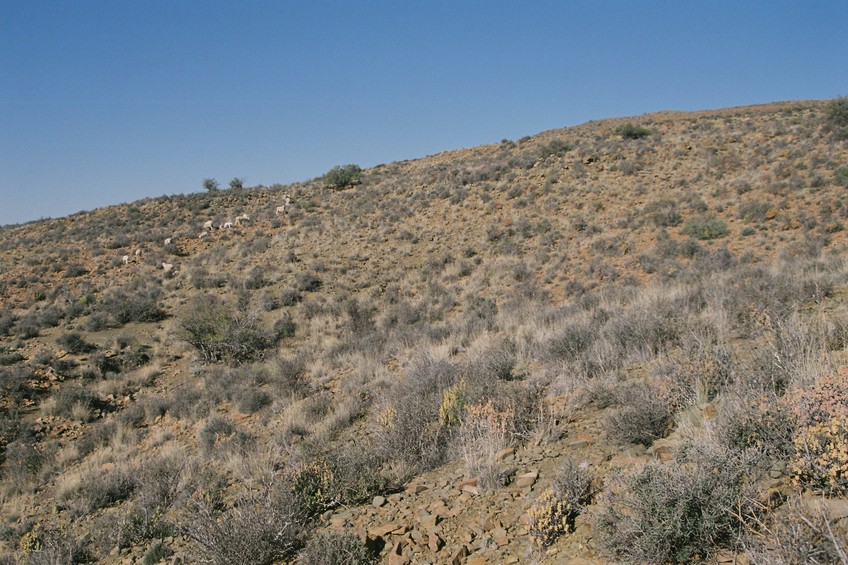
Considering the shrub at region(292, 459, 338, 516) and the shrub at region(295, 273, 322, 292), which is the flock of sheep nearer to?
the shrub at region(295, 273, 322, 292)

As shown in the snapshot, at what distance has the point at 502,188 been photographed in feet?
73.7

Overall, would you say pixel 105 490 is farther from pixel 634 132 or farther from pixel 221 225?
pixel 634 132

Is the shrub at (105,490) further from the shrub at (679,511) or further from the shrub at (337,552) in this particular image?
the shrub at (679,511)

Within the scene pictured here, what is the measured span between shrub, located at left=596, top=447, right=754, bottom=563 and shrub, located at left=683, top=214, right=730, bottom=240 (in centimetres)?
1411

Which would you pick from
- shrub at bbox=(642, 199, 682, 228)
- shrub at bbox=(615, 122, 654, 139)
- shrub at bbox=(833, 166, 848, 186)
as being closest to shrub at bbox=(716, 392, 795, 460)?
shrub at bbox=(642, 199, 682, 228)

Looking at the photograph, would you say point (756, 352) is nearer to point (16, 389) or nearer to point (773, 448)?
point (773, 448)

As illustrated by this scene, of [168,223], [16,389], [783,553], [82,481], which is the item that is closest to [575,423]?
[783,553]

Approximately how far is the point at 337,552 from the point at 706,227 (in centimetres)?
1582

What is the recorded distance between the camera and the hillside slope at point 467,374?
9.75ft

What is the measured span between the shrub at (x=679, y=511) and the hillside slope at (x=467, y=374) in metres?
0.02

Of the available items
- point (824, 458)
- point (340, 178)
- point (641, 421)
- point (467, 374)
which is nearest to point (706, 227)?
point (467, 374)

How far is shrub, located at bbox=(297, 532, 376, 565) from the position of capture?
121 inches

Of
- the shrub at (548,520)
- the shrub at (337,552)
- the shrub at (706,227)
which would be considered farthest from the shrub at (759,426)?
the shrub at (706,227)

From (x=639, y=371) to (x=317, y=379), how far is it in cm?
644
